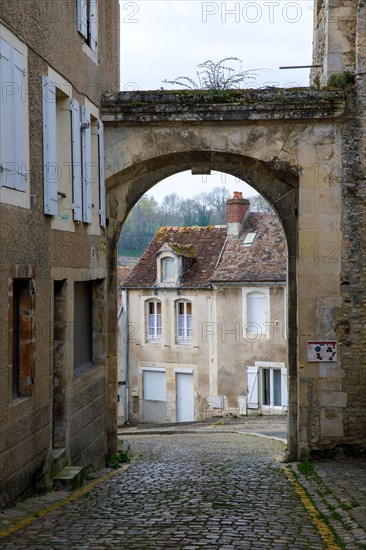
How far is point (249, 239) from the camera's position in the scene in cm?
2984

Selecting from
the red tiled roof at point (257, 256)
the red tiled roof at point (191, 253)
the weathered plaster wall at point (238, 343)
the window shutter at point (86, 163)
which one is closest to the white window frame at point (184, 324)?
the red tiled roof at point (191, 253)

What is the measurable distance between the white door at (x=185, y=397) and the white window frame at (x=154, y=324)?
1.55 meters

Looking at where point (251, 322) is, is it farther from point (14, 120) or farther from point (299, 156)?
point (14, 120)

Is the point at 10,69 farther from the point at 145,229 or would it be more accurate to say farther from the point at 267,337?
the point at 145,229

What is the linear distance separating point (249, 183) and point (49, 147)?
4.92 metres

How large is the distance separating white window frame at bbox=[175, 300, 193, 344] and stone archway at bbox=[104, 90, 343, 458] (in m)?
17.3

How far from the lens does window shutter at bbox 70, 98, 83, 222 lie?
10.3 metres

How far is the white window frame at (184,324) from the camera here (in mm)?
29828

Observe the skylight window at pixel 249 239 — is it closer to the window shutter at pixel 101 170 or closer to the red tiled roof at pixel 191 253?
the red tiled roof at pixel 191 253

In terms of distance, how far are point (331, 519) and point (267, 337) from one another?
791 inches

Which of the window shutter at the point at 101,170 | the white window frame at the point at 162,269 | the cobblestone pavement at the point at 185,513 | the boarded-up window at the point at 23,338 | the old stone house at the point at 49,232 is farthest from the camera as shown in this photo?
the white window frame at the point at 162,269

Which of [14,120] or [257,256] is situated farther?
[257,256]

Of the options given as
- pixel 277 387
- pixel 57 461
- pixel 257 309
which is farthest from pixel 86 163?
pixel 277 387

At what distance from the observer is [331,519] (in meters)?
7.84
